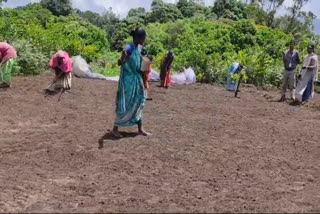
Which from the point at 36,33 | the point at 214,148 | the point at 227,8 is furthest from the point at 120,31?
the point at 214,148

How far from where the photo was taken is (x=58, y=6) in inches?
1444

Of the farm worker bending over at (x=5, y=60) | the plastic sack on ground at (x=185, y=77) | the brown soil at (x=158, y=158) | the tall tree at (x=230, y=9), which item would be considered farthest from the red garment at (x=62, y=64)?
the tall tree at (x=230, y=9)

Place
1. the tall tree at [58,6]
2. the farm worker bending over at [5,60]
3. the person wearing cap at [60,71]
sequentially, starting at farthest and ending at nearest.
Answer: the tall tree at [58,6], the farm worker bending over at [5,60], the person wearing cap at [60,71]

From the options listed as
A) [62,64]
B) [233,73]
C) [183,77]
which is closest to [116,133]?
[62,64]

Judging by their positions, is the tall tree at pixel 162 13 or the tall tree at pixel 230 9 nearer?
the tall tree at pixel 162 13

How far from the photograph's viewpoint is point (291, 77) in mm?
12695

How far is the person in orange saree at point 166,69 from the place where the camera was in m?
13.2

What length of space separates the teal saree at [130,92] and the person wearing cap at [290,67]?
20.7 ft

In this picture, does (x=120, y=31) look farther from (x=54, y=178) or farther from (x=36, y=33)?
(x=54, y=178)

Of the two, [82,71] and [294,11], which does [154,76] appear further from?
[294,11]

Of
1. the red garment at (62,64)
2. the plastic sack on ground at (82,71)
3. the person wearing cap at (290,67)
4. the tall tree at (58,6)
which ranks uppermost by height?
the tall tree at (58,6)

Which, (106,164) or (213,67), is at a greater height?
(213,67)

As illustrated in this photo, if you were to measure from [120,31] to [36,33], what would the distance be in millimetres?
13188

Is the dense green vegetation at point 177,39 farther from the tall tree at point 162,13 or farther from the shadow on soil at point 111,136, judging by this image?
the shadow on soil at point 111,136
